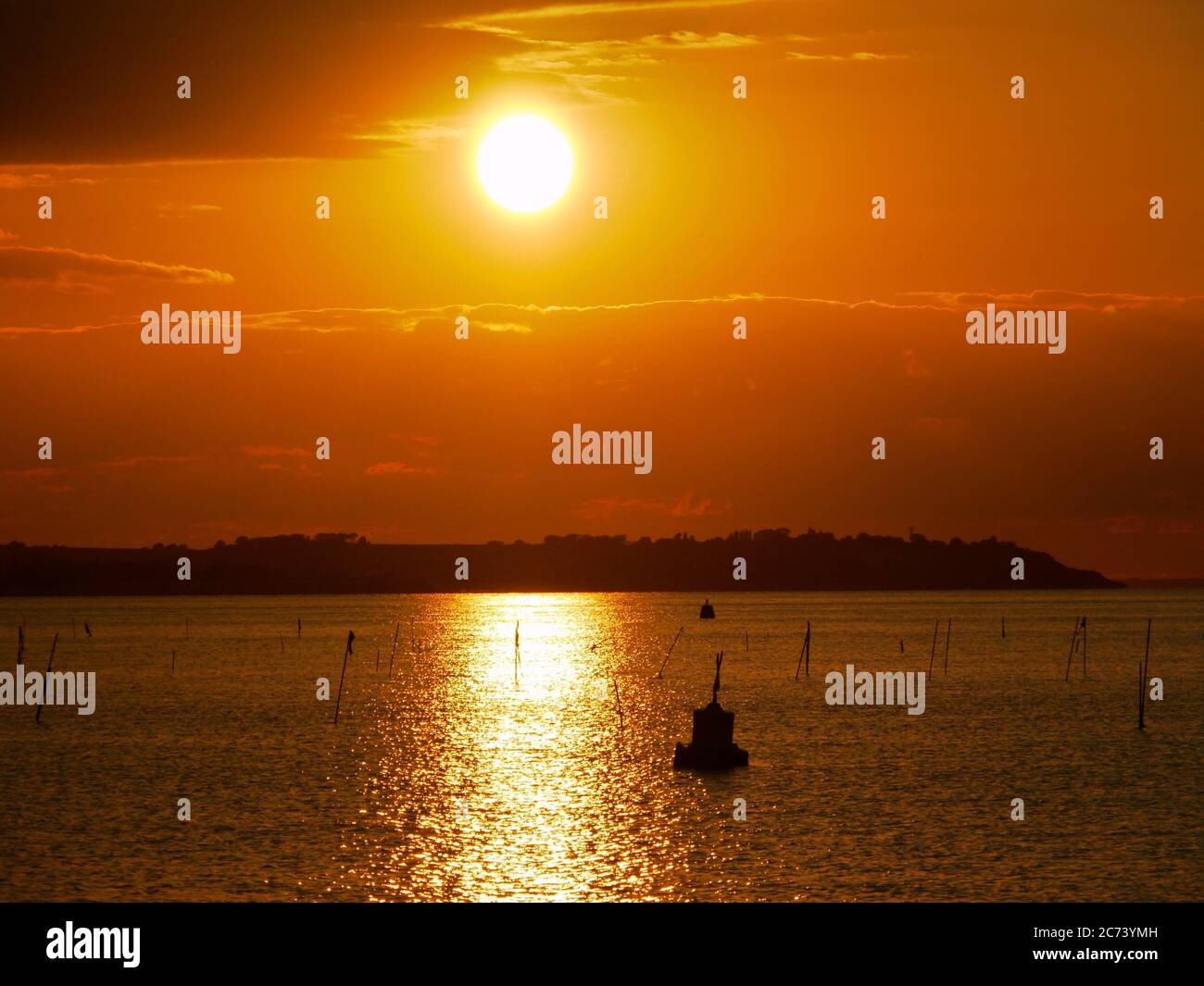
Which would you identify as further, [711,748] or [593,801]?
[711,748]

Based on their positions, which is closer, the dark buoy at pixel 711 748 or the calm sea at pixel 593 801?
the calm sea at pixel 593 801

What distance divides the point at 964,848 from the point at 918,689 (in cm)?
8653

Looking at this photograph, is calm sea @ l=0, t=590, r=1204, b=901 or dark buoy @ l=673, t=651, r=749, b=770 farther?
dark buoy @ l=673, t=651, r=749, b=770

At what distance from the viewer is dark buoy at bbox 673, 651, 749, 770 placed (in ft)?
260

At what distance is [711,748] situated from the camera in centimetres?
7969

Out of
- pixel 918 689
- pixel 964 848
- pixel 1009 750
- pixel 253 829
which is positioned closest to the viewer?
pixel 964 848

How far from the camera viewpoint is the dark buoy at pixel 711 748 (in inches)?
3123

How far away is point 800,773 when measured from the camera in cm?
8044
